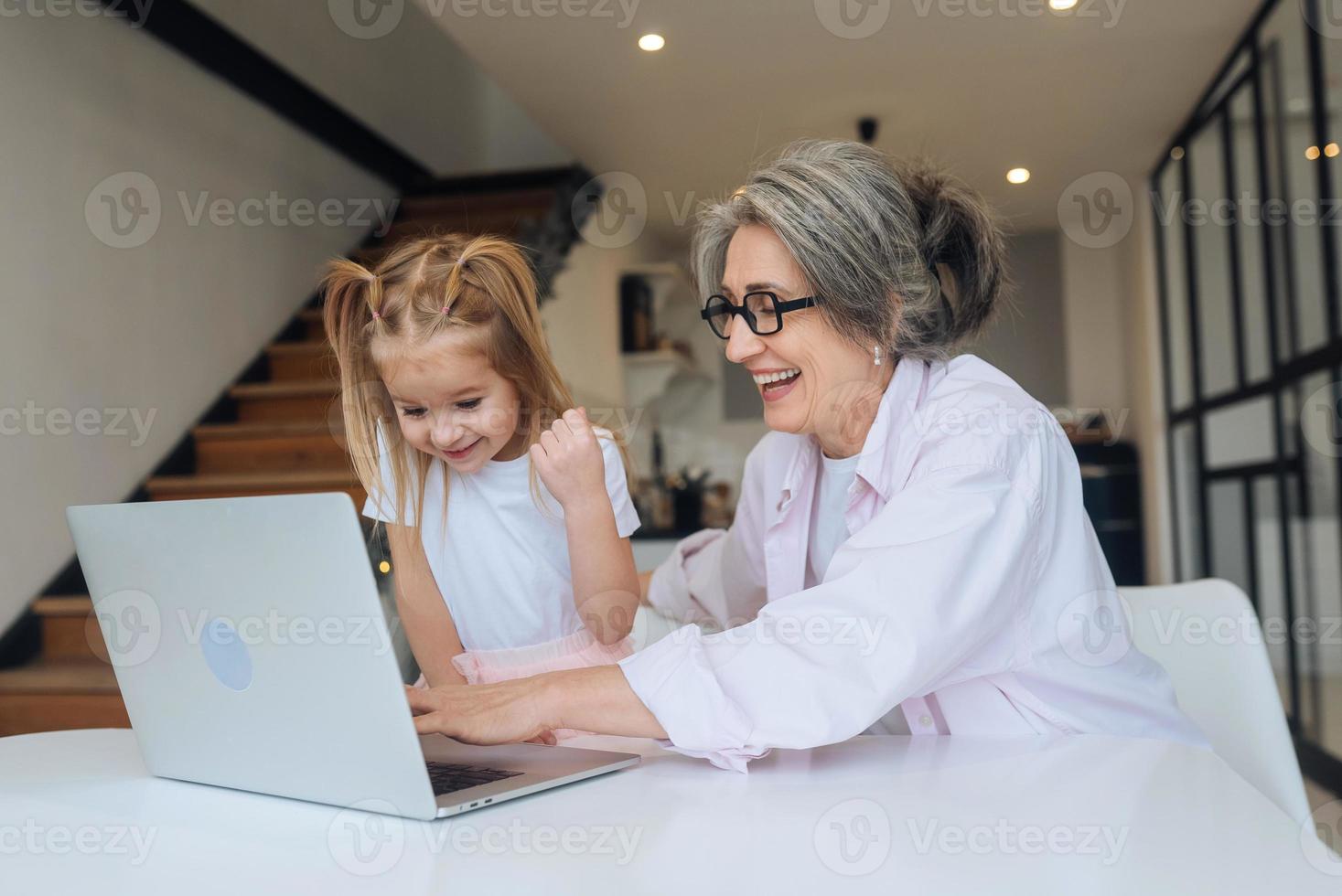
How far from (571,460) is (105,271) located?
9.74 ft

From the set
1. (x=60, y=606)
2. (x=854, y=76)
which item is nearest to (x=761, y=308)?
(x=60, y=606)

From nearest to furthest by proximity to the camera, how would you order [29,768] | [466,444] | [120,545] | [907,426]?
[120,545], [29,768], [907,426], [466,444]

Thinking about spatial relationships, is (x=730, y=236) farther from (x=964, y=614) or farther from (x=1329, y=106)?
(x=1329, y=106)

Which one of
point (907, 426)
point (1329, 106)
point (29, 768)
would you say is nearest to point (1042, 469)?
point (907, 426)

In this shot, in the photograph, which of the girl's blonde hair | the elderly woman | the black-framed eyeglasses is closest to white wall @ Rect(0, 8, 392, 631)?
the girl's blonde hair

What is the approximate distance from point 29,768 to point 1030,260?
6.44 metres

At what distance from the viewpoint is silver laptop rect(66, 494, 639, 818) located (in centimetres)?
69

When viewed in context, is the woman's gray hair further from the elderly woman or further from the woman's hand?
the woman's hand

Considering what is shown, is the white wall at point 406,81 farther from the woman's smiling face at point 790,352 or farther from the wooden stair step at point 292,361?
the woman's smiling face at point 790,352

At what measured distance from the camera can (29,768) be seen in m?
0.95

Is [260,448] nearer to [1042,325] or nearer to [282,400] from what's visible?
[282,400]

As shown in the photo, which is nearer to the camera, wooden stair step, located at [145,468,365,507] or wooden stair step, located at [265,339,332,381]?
wooden stair step, located at [145,468,365,507]

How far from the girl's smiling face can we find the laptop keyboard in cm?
47

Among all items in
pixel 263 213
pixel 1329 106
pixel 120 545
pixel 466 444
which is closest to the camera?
pixel 120 545
